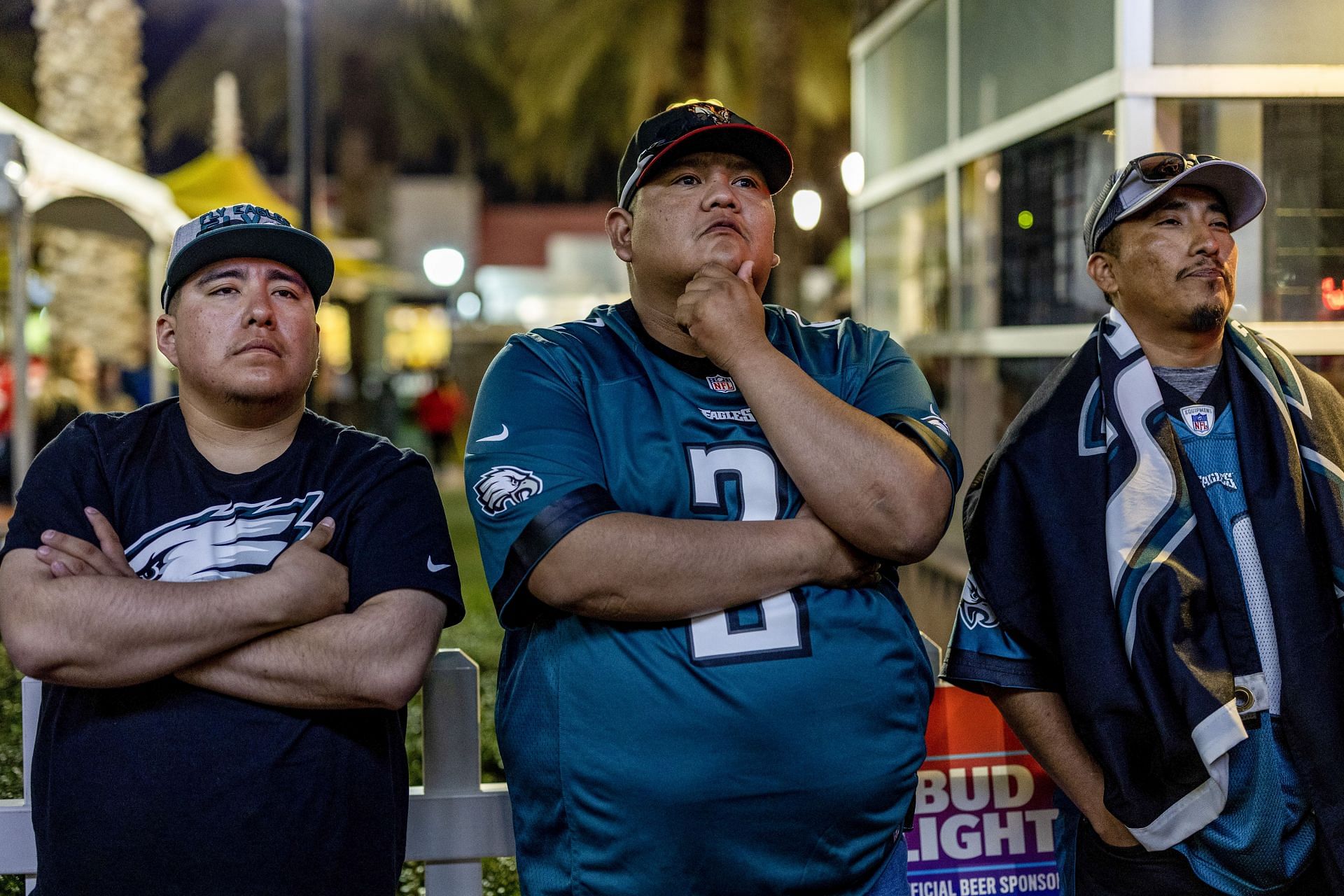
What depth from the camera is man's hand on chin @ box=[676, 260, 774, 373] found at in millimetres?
2279

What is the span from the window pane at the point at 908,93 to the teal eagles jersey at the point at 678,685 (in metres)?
4.62

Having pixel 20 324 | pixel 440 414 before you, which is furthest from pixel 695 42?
pixel 20 324

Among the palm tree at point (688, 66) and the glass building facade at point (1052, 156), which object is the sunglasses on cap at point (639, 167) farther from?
the palm tree at point (688, 66)

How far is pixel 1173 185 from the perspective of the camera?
2.56 meters

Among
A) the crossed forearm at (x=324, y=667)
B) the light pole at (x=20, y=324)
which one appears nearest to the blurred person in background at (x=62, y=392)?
the light pole at (x=20, y=324)

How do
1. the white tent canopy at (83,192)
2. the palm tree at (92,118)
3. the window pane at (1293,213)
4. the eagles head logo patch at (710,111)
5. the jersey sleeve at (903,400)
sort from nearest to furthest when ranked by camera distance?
1. the jersey sleeve at (903,400)
2. the eagles head logo patch at (710,111)
3. the window pane at (1293,213)
4. the white tent canopy at (83,192)
5. the palm tree at (92,118)

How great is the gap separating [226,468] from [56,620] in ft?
1.46

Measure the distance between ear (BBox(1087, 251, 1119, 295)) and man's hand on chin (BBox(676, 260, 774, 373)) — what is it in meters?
0.85

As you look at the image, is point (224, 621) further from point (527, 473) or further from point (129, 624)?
point (527, 473)

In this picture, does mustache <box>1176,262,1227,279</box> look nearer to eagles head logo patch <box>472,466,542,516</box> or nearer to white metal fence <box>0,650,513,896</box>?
eagles head logo patch <box>472,466,542,516</box>

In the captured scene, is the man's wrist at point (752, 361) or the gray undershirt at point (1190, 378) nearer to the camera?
the man's wrist at point (752, 361)

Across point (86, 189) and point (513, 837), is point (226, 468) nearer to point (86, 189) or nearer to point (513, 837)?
point (513, 837)

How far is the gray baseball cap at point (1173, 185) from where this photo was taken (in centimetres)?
256

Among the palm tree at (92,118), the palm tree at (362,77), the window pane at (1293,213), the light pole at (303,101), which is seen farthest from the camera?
the palm tree at (362,77)
